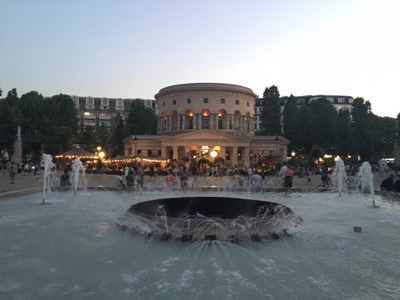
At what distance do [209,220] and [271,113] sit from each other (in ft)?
248

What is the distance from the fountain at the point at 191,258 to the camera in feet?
21.7

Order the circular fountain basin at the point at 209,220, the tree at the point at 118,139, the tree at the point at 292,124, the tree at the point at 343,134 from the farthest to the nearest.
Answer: the tree at the point at 118,139 < the tree at the point at 292,124 < the tree at the point at 343,134 < the circular fountain basin at the point at 209,220

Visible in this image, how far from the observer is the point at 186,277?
7266 millimetres

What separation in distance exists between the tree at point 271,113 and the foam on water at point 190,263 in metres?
70.5

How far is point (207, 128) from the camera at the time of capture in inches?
2936

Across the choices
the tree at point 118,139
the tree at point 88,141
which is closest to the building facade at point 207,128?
the tree at point 118,139

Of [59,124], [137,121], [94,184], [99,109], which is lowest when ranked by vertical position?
[94,184]

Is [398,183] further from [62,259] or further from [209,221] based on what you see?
[62,259]

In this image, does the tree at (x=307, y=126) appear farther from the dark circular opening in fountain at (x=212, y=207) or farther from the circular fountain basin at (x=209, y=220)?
the dark circular opening in fountain at (x=212, y=207)

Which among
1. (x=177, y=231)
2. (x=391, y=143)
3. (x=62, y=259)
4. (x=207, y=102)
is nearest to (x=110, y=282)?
(x=62, y=259)

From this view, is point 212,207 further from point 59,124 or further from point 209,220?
point 59,124

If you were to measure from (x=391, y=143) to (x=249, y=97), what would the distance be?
3268 cm

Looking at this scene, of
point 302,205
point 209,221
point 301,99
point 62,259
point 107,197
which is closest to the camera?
point 62,259

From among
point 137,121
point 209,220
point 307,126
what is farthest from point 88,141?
point 209,220
